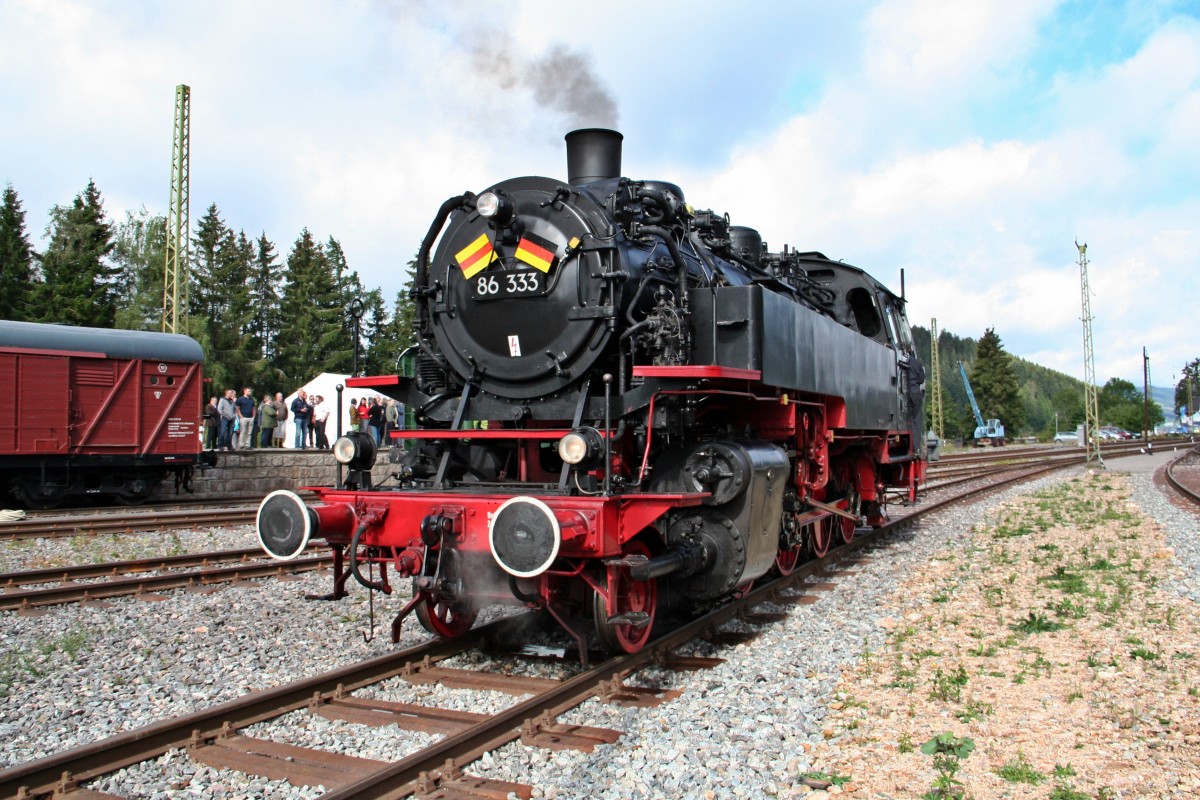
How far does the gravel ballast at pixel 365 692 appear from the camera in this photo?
3676mm

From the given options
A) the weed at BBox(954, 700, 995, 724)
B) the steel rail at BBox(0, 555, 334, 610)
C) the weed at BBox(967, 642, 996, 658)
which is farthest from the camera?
the steel rail at BBox(0, 555, 334, 610)

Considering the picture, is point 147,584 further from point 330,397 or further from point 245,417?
point 330,397

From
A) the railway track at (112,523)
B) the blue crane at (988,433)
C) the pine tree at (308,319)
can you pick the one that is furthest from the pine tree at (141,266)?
the blue crane at (988,433)

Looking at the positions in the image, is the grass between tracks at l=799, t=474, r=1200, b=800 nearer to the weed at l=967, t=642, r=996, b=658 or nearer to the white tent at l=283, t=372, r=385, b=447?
the weed at l=967, t=642, r=996, b=658

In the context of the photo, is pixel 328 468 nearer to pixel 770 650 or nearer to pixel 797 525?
pixel 797 525

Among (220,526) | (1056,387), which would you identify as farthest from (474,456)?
(1056,387)

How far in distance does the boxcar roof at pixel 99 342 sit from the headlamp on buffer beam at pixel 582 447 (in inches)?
464

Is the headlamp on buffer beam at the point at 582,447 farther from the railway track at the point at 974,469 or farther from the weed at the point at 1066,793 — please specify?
the railway track at the point at 974,469

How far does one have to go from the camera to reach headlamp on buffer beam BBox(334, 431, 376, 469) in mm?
5922

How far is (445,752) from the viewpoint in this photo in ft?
12.1

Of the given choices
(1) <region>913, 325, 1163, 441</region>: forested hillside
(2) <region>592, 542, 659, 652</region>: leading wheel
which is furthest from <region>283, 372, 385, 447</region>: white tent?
(1) <region>913, 325, 1163, 441</region>: forested hillside

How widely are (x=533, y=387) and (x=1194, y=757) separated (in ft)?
12.5

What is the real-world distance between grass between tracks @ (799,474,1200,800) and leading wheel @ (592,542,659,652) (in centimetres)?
116

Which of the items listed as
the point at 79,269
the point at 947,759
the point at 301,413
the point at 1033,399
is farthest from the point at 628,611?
the point at 1033,399
